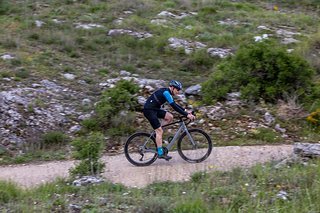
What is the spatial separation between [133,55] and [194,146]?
698 cm

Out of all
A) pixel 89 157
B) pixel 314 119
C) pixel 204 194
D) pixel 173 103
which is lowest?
pixel 314 119

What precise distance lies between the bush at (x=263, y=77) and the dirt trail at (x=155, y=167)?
95.8 inches

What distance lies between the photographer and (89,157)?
1024 centimetres

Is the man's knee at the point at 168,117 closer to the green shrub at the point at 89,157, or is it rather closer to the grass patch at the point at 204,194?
the green shrub at the point at 89,157

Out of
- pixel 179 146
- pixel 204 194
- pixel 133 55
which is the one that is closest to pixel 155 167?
pixel 179 146

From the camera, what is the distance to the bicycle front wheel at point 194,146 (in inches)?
438

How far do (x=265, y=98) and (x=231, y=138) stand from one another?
6.53 ft

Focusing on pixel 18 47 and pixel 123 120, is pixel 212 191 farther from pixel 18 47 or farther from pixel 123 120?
pixel 18 47

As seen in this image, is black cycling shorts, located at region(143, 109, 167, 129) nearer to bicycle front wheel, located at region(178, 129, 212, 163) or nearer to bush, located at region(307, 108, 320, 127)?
bicycle front wheel, located at region(178, 129, 212, 163)

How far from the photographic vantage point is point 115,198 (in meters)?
8.05

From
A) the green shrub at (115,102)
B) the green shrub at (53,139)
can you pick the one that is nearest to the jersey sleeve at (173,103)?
the green shrub at (115,102)

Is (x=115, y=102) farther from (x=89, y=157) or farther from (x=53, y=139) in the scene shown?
(x=89, y=157)

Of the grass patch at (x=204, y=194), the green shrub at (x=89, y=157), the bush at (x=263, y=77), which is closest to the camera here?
the grass patch at (x=204, y=194)

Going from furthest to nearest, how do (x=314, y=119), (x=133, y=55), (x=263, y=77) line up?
1. (x=133, y=55)
2. (x=263, y=77)
3. (x=314, y=119)
